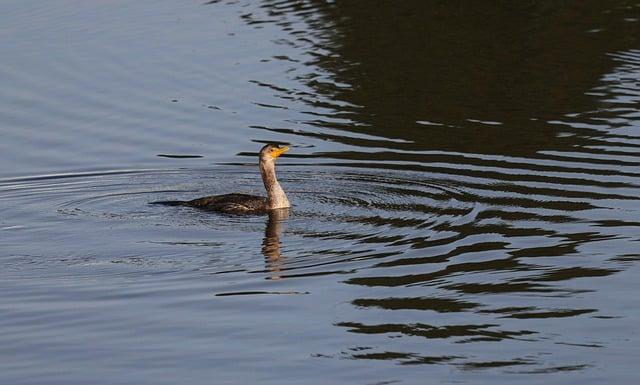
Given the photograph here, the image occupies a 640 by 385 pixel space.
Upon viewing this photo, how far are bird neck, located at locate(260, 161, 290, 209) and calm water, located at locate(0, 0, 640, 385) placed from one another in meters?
0.26

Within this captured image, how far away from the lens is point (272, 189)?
17.7 meters

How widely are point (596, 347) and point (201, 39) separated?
17.4 metres

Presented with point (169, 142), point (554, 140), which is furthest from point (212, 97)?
point (554, 140)

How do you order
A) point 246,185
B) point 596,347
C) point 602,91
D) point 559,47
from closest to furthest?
point 596,347
point 246,185
point 602,91
point 559,47

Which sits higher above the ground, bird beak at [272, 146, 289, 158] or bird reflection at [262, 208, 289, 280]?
bird beak at [272, 146, 289, 158]

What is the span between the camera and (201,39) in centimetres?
2822

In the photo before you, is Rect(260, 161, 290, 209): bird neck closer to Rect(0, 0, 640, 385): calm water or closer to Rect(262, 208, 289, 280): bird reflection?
Rect(262, 208, 289, 280): bird reflection

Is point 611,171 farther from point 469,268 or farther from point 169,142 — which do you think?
point 169,142

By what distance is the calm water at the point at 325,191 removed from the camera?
39.8 ft

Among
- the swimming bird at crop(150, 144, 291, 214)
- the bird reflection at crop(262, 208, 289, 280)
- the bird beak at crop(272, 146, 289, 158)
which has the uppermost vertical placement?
the bird beak at crop(272, 146, 289, 158)

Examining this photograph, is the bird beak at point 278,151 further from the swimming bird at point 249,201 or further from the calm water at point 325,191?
the calm water at point 325,191

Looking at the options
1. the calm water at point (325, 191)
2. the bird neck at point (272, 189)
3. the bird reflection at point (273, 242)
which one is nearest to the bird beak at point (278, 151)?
the bird neck at point (272, 189)

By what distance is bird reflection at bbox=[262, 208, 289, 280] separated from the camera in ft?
48.2

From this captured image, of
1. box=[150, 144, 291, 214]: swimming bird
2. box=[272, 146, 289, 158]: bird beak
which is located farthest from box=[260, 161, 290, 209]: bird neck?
box=[272, 146, 289, 158]: bird beak
